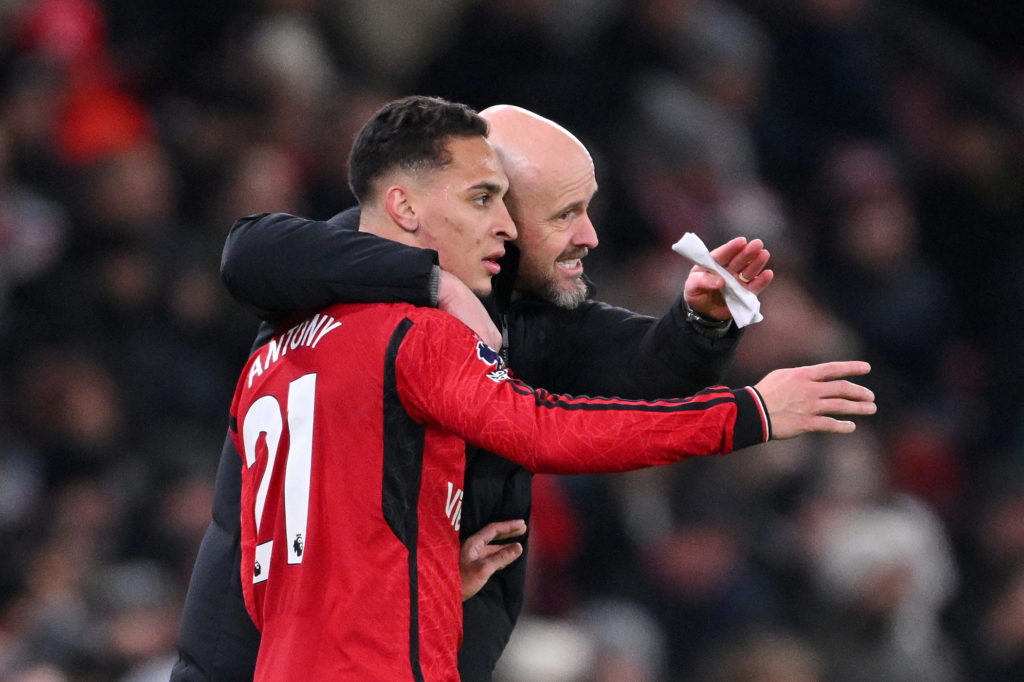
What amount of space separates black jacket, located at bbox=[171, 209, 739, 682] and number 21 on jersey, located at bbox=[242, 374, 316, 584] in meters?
0.17

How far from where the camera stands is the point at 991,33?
7.91 meters

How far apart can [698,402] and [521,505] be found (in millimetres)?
792

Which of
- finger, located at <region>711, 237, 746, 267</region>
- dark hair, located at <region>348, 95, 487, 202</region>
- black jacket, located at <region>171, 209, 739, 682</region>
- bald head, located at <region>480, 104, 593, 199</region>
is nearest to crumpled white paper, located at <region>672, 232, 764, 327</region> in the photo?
finger, located at <region>711, 237, 746, 267</region>

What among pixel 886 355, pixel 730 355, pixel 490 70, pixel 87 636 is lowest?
pixel 87 636

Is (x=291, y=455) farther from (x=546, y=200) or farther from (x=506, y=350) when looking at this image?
(x=546, y=200)

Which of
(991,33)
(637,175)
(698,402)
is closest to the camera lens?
(698,402)

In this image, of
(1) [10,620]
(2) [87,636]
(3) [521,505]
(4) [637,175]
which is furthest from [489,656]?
(4) [637,175]

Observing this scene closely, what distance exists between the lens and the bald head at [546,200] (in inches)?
121

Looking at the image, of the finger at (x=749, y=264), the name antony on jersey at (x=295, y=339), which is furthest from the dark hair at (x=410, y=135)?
the finger at (x=749, y=264)

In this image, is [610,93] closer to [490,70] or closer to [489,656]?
[490,70]

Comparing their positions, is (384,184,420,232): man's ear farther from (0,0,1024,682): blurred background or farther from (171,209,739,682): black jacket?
(0,0,1024,682): blurred background

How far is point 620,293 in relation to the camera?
5.89 metres

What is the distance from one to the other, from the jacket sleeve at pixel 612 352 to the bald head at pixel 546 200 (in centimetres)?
6

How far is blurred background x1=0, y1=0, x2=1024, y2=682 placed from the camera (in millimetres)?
4938
